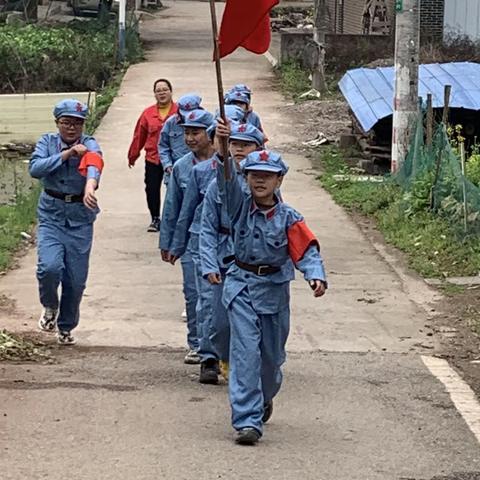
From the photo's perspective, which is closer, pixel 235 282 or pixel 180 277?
pixel 235 282

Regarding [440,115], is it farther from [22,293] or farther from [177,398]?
[177,398]

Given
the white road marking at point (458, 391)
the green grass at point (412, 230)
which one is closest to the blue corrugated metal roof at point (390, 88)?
the green grass at point (412, 230)

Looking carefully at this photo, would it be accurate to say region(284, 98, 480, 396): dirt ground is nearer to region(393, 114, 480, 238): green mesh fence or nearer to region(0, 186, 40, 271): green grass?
region(393, 114, 480, 238): green mesh fence

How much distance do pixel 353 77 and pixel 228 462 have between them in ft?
43.8

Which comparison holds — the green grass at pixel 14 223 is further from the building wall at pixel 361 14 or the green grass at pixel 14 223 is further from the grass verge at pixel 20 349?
the building wall at pixel 361 14

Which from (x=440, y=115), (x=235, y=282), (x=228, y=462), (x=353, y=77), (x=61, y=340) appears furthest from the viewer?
(x=353, y=77)

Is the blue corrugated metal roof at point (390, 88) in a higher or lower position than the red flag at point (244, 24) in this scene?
lower

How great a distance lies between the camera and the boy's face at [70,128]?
8922 mm

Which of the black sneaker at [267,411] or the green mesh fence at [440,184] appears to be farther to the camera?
the green mesh fence at [440,184]

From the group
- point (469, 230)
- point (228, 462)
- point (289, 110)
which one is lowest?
point (289, 110)

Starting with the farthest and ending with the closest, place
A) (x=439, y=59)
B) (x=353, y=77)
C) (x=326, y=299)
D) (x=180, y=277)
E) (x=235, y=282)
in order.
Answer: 1. (x=439, y=59)
2. (x=353, y=77)
3. (x=180, y=277)
4. (x=326, y=299)
5. (x=235, y=282)

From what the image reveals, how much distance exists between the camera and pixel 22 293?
1131 cm

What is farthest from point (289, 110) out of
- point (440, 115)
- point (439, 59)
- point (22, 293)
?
point (22, 293)

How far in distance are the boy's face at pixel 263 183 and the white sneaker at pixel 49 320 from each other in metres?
3.22
